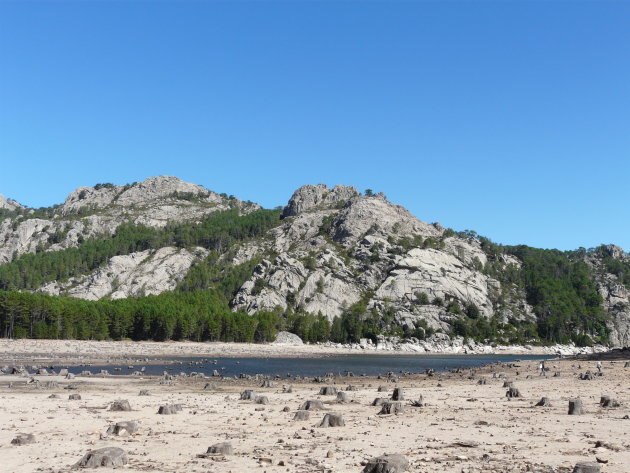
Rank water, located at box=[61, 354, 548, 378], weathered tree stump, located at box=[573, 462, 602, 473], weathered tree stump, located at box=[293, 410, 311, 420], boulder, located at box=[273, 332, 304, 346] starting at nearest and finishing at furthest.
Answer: weathered tree stump, located at box=[573, 462, 602, 473] < weathered tree stump, located at box=[293, 410, 311, 420] < water, located at box=[61, 354, 548, 378] < boulder, located at box=[273, 332, 304, 346]

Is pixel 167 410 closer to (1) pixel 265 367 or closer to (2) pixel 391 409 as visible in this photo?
(2) pixel 391 409

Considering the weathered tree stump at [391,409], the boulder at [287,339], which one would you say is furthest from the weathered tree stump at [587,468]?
the boulder at [287,339]

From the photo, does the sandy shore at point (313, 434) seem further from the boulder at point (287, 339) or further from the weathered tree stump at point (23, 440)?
the boulder at point (287, 339)

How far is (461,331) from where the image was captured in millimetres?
190625

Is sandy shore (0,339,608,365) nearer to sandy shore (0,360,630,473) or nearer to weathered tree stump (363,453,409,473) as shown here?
sandy shore (0,360,630,473)

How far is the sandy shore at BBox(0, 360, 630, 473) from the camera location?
1634 centimetres

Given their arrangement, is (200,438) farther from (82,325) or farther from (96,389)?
(82,325)

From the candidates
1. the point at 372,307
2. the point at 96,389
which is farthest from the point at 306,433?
the point at 372,307

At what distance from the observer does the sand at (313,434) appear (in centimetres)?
1634

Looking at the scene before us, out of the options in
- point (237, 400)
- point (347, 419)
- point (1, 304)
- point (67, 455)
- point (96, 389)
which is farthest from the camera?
point (1, 304)

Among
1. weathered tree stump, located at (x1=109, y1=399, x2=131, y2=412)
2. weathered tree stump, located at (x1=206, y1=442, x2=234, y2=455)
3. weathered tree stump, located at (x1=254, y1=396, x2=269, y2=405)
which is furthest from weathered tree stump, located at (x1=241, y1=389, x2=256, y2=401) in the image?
weathered tree stump, located at (x1=206, y1=442, x2=234, y2=455)

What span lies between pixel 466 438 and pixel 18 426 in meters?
18.8

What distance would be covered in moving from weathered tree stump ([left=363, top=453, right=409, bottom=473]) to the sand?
0.74m

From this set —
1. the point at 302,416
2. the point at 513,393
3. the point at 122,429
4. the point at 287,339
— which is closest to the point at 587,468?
the point at 302,416
